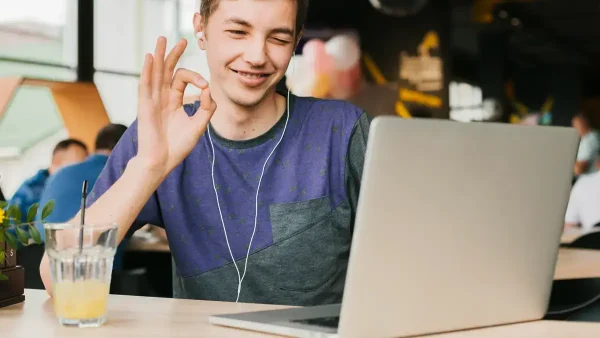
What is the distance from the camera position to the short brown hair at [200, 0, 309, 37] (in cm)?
182

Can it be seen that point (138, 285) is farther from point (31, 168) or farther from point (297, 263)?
point (31, 168)

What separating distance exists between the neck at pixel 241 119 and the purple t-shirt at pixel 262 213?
0.02 meters

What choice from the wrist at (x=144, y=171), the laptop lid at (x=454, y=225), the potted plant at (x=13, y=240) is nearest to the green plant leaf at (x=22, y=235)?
the potted plant at (x=13, y=240)

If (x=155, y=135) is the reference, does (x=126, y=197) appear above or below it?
below

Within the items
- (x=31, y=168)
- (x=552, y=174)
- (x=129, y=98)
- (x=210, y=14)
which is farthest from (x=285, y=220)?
(x=129, y=98)

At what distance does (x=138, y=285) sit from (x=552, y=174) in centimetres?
243

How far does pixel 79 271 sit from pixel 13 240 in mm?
199

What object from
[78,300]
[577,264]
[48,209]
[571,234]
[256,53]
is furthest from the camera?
[571,234]

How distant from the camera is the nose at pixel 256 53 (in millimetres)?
1721

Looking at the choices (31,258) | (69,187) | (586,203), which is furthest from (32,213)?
(586,203)

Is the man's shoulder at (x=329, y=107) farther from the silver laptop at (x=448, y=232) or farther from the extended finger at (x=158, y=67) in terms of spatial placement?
the silver laptop at (x=448, y=232)

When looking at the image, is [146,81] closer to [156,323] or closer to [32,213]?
[32,213]

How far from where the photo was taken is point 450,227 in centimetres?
108

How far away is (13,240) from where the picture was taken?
133 centimetres
